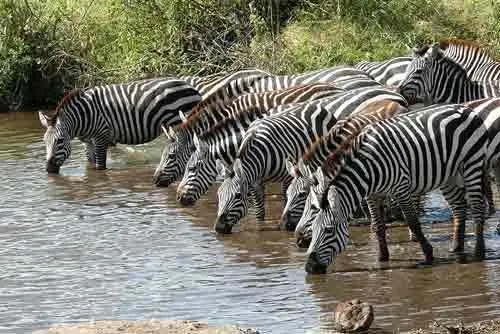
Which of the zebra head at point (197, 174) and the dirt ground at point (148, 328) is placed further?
the zebra head at point (197, 174)

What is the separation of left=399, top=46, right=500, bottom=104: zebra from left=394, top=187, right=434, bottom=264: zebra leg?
404 cm

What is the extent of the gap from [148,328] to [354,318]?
162 centimetres

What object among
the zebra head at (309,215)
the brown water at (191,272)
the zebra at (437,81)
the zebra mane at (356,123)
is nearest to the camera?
the brown water at (191,272)

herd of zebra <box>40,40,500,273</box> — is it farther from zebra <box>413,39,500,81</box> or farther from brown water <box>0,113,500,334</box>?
brown water <box>0,113,500,334</box>

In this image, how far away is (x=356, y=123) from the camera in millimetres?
12461

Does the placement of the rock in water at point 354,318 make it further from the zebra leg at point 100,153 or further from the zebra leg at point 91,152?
the zebra leg at point 91,152

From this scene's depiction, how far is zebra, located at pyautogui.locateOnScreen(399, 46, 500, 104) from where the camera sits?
1547cm

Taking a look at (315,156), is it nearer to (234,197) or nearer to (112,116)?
(234,197)

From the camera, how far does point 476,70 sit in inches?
648

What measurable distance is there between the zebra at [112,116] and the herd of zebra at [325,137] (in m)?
0.02

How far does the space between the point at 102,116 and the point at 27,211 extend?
308cm

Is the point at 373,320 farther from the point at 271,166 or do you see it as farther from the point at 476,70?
the point at 476,70

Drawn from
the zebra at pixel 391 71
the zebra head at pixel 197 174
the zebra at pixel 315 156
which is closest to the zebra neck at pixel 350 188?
the zebra at pixel 315 156

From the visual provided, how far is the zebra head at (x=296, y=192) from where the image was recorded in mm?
12164
